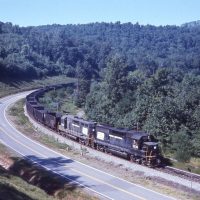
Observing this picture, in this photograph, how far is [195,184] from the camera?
43.0 metres

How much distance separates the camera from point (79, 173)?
1863 inches

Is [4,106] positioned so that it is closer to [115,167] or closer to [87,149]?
[87,149]

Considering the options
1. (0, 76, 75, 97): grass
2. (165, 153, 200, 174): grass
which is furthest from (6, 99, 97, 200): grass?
(0, 76, 75, 97): grass

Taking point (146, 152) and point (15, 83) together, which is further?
point (15, 83)

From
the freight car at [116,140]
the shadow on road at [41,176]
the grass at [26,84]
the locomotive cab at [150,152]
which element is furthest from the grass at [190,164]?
the grass at [26,84]

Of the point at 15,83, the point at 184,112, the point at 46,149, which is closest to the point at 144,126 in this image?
the point at 184,112

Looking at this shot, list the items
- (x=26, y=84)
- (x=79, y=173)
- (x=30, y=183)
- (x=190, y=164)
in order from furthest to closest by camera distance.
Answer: (x=26, y=84) < (x=190, y=164) < (x=79, y=173) < (x=30, y=183)

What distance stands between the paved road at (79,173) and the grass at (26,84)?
65.6m

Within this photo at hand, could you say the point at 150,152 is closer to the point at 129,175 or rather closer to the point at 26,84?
the point at 129,175

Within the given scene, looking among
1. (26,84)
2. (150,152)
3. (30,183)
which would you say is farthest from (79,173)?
(26,84)

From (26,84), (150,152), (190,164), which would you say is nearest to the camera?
(150,152)

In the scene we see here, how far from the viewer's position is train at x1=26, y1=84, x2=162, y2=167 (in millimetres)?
50000

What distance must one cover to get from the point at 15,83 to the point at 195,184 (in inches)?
4338

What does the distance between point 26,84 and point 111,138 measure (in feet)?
328
